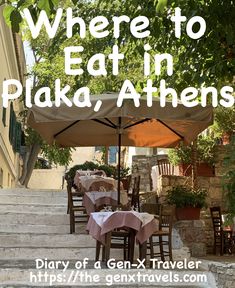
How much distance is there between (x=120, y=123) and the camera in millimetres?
7824

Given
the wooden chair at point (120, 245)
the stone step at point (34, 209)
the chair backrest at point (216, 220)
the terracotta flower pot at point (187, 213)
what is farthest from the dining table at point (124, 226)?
the chair backrest at point (216, 220)

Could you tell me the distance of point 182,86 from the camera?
247 inches

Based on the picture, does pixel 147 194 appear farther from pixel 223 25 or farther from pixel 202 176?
pixel 223 25

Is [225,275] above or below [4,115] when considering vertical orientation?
below

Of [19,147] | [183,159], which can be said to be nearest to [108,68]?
[183,159]

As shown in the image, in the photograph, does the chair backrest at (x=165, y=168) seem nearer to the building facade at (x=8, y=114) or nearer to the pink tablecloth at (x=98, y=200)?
the building facade at (x=8, y=114)

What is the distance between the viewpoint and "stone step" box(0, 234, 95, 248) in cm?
741

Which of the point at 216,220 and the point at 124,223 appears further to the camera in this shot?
the point at 216,220

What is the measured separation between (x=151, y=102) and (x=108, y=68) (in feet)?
5.01

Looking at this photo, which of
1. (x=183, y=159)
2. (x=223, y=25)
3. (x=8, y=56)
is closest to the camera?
(x=223, y=25)

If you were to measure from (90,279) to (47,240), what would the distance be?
1986mm

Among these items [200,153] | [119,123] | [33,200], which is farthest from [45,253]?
[200,153]

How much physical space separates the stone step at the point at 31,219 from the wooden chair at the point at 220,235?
137 inches

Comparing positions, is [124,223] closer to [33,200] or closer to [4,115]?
[33,200]
